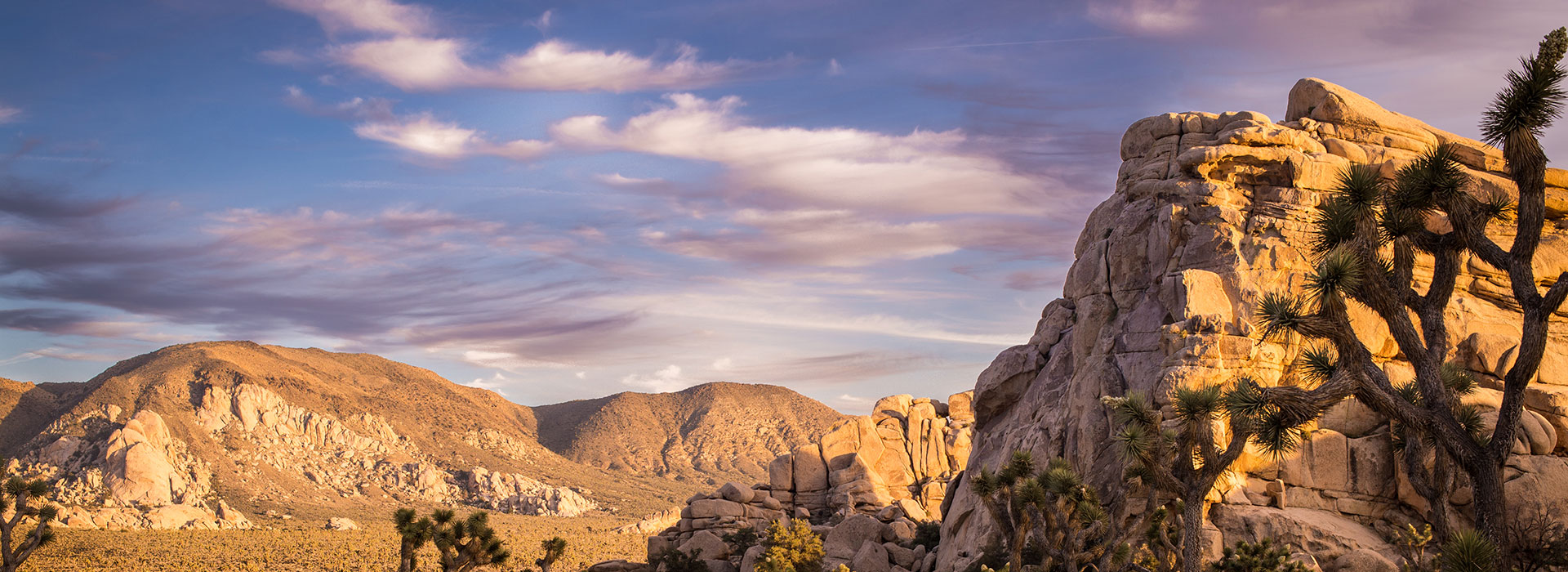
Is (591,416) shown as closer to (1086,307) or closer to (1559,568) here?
(1086,307)

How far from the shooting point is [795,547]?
4228 centimetres

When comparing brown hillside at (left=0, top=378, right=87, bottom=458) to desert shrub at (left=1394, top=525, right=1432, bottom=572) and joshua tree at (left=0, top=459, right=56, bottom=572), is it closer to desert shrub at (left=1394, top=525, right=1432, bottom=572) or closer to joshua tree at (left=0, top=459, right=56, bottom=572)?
joshua tree at (left=0, top=459, right=56, bottom=572)

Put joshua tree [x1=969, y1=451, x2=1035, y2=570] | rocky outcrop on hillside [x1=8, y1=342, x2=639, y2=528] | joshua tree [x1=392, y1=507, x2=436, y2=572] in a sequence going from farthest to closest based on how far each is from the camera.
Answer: rocky outcrop on hillside [x1=8, y1=342, x2=639, y2=528], joshua tree [x1=392, y1=507, x2=436, y2=572], joshua tree [x1=969, y1=451, x2=1035, y2=570]

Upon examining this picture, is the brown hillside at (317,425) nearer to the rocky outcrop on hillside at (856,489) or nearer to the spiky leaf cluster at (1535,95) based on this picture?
the rocky outcrop on hillside at (856,489)

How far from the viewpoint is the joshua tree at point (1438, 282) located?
17.2 meters

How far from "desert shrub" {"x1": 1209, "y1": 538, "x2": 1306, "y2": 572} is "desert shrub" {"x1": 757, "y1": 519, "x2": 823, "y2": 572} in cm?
1709

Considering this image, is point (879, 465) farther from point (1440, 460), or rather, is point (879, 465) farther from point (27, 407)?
point (27, 407)

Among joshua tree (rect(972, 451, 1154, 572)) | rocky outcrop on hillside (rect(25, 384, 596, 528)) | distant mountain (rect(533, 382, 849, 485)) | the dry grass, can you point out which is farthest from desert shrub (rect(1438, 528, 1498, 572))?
distant mountain (rect(533, 382, 849, 485))

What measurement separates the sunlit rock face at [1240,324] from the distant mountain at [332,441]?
71171 mm

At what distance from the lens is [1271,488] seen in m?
31.5

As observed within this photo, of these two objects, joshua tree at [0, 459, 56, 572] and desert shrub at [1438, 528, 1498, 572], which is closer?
desert shrub at [1438, 528, 1498, 572]

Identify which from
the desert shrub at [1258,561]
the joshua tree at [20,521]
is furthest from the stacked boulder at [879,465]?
the joshua tree at [20,521]

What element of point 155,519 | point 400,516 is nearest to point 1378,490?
point 400,516

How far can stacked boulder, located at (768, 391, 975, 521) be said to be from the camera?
58.1 meters
